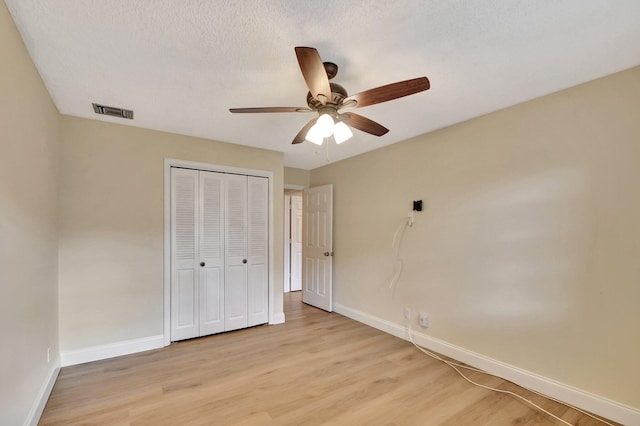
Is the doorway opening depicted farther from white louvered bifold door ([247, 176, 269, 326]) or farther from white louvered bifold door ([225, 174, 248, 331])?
white louvered bifold door ([225, 174, 248, 331])

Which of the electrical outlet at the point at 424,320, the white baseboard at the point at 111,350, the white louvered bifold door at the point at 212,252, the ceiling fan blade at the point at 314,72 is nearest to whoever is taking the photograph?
the ceiling fan blade at the point at 314,72

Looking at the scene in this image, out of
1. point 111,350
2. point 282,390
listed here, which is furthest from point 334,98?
point 111,350

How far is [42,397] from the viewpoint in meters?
2.06

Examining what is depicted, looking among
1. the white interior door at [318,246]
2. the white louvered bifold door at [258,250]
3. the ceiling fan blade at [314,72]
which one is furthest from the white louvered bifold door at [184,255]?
the ceiling fan blade at [314,72]

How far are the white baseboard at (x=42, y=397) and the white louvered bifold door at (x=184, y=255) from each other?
99cm

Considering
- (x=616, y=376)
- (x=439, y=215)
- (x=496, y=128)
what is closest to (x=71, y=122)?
(x=439, y=215)

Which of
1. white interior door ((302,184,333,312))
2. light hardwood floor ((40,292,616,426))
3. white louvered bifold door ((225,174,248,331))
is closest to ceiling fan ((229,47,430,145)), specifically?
white louvered bifold door ((225,174,248,331))

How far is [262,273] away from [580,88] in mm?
3677

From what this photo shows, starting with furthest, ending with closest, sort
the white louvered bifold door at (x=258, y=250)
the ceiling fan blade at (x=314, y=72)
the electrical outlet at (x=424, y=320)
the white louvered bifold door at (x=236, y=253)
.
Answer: the white louvered bifold door at (x=258, y=250), the white louvered bifold door at (x=236, y=253), the electrical outlet at (x=424, y=320), the ceiling fan blade at (x=314, y=72)

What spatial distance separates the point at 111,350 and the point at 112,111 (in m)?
2.34

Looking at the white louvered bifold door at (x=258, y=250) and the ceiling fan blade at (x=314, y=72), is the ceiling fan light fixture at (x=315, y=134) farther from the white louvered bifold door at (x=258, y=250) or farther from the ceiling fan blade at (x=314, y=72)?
the white louvered bifold door at (x=258, y=250)

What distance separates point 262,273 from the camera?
3895 mm

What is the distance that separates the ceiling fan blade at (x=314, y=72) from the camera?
1.37 metres

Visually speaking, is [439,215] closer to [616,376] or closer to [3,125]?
[616,376]
